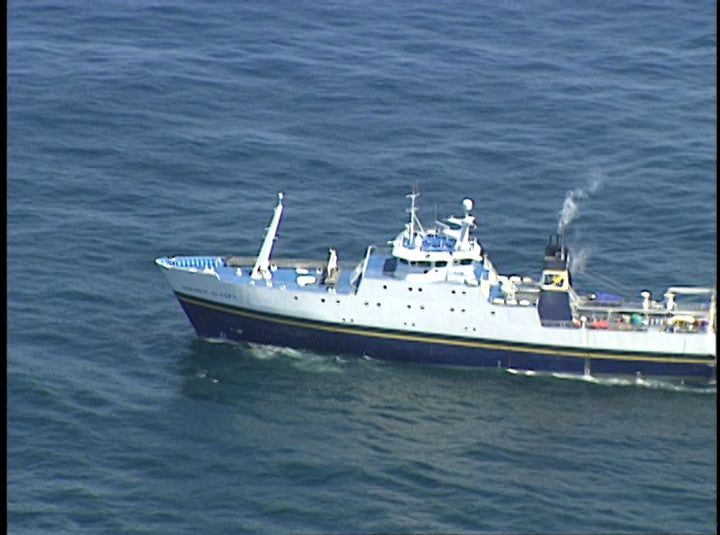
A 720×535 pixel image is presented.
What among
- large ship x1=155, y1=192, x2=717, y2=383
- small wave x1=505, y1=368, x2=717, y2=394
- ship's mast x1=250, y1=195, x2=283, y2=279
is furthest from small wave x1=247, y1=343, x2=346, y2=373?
small wave x1=505, y1=368, x2=717, y2=394

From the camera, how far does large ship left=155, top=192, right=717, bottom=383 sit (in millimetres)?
139000

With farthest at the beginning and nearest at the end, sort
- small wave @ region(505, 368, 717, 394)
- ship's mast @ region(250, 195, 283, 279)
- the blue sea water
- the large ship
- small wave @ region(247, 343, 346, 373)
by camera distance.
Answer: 1. ship's mast @ region(250, 195, 283, 279)
2. small wave @ region(247, 343, 346, 373)
3. the large ship
4. small wave @ region(505, 368, 717, 394)
5. the blue sea water

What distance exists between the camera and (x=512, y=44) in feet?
624

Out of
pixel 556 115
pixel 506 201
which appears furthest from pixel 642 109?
A: pixel 506 201

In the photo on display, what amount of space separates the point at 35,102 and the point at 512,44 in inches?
1561

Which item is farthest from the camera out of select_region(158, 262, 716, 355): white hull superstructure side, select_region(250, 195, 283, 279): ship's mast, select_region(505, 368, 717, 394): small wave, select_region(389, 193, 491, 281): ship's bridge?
select_region(250, 195, 283, 279): ship's mast

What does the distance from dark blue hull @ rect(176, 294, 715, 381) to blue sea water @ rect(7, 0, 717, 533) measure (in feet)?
3.20

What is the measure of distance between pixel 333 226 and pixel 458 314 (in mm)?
20136

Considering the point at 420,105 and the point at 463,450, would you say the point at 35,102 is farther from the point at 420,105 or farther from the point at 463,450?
the point at 463,450

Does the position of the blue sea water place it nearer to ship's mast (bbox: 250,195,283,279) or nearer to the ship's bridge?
ship's mast (bbox: 250,195,283,279)

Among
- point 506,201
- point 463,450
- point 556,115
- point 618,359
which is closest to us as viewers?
point 463,450

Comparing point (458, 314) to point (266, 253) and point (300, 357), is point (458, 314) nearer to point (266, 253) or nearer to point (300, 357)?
point (300, 357)

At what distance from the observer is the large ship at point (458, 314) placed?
139000 mm

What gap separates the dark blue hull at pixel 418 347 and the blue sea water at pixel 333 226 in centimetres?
98
